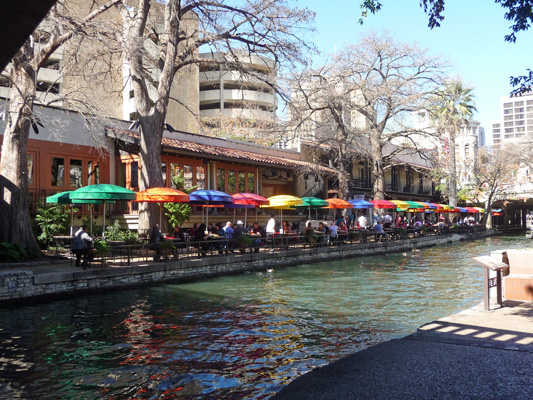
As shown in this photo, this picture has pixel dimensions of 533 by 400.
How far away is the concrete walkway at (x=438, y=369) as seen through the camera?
484 cm

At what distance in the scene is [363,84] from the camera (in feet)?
104

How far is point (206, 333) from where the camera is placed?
938 cm

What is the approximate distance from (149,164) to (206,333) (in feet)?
37.2

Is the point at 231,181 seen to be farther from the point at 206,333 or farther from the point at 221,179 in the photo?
the point at 206,333

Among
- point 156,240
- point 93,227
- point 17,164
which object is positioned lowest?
point 156,240

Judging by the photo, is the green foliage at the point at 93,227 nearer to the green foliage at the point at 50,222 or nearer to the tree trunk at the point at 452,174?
the green foliage at the point at 50,222

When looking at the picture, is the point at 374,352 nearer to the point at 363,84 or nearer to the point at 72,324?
the point at 72,324

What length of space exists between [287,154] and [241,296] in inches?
895

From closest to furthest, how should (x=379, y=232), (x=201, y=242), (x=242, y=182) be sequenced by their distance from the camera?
(x=201, y=242), (x=379, y=232), (x=242, y=182)

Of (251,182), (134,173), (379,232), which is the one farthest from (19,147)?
(379,232)

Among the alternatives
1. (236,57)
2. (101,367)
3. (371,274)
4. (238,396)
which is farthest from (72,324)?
(236,57)

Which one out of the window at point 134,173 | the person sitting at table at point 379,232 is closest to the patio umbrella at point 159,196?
the window at point 134,173

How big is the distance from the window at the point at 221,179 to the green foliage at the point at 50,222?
9947 millimetres

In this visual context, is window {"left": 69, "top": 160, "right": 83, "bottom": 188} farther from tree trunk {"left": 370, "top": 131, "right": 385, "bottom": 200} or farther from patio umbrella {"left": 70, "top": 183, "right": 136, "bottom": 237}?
tree trunk {"left": 370, "top": 131, "right": 385, "bottom": 200}
